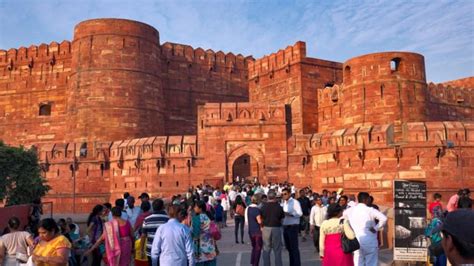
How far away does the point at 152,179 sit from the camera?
19938 millimetres

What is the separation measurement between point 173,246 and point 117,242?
3.26ft

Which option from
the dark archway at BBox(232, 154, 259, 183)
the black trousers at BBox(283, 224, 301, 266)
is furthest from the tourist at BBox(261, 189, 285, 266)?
the dark archway at BBox(232, 154, 259, 183)

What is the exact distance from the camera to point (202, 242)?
4.95 metres

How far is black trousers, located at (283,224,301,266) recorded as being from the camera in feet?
20.4

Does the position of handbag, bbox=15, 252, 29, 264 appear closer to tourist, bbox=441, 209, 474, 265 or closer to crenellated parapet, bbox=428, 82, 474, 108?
tourist, bbox=441, 209, 474, 265

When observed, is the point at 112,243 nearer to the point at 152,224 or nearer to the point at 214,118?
the point at 152,224

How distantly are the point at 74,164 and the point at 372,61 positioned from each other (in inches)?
576

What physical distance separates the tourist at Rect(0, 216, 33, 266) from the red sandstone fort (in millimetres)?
14386

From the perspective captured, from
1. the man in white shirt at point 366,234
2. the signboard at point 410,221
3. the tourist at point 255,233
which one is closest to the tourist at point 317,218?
the tourist at point 255,233

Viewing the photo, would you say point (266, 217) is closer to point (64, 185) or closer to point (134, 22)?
point (64, 185)

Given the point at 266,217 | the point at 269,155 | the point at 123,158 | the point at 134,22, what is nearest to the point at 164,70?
the point at 134,22

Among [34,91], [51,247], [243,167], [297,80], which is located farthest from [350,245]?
[34,91]

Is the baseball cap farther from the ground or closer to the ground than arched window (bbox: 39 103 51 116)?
closer to the ground

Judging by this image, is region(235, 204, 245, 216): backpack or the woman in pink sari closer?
the woman in pink sari
